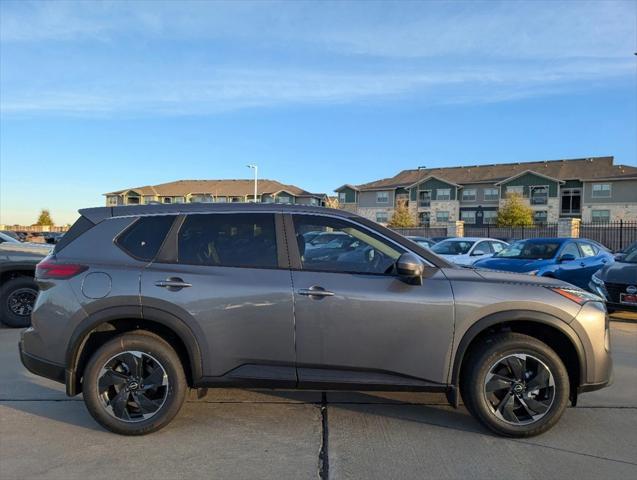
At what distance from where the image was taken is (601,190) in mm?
51469

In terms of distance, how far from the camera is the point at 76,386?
13.0ft

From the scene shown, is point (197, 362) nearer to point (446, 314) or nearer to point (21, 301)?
point (446, 314)

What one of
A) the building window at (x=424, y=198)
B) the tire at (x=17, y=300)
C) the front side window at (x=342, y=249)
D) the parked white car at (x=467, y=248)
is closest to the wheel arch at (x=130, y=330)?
the front side window at (x=342, y=249)

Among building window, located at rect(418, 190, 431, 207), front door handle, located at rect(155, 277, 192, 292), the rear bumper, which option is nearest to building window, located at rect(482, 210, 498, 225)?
building window, located at rect(418, 190, 431, 207)

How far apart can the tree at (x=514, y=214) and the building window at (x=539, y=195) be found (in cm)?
443

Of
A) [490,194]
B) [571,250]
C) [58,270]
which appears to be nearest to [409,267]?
[58,270]

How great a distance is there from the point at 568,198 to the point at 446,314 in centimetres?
5760

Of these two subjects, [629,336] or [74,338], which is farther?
[629,336]

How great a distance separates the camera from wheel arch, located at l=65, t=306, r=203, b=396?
3844 mm

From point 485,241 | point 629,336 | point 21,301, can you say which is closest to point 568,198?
point 485,241

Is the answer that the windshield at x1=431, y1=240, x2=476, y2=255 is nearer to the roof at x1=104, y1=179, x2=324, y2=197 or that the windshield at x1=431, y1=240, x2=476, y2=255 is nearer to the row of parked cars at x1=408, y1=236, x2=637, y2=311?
the row of parked cars at x1=408, y1=236, x2=637, y2=311

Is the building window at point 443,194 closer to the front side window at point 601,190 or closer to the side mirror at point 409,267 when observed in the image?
the front side window at point 601,190

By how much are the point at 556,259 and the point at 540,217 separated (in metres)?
49.7

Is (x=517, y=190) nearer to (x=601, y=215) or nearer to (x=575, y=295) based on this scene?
(x=601, y=215)
